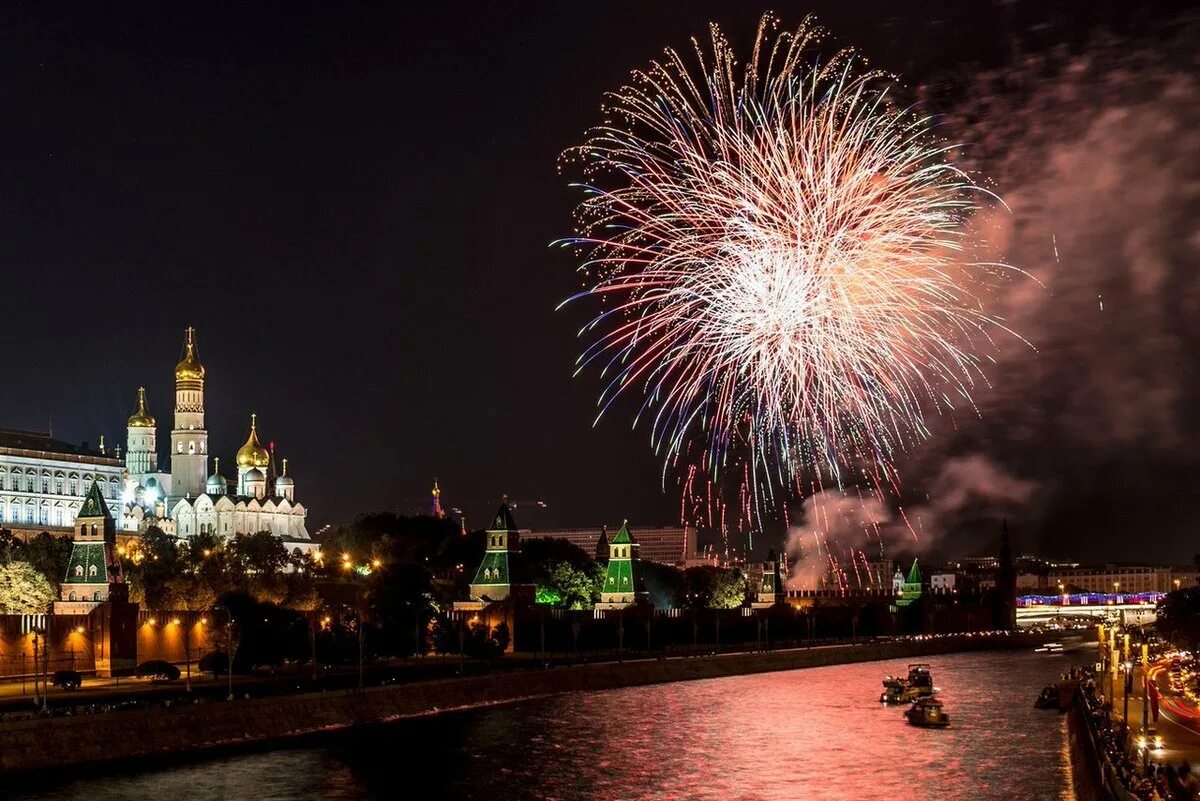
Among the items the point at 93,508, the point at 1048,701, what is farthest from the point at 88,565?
the point at 1048,701

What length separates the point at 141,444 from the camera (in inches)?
4727

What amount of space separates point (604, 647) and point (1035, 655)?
1321 inches

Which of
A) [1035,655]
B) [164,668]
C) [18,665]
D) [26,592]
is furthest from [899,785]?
[1035,655]

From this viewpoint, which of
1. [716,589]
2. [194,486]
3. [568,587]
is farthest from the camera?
[194,486]

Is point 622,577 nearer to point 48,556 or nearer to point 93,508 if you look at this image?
point 48,556

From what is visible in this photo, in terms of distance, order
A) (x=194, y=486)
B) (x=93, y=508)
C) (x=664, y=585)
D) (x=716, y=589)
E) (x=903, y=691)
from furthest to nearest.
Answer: (x=194, y=486) < (x=664, y=585) < (x=716, y=589) < (x=903, y=691) < (x=93, y=508)

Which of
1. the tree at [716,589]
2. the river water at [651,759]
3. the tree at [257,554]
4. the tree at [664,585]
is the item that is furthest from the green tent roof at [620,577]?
the river water at [651,759]

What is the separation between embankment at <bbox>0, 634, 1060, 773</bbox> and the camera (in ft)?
123

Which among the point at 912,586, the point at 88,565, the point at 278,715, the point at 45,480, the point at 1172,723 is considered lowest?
the point at 1172,723

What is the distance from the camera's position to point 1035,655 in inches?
3930

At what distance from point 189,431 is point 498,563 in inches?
1836

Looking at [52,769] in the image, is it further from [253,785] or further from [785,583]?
[785,583]

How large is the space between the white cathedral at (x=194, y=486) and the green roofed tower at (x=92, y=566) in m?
53.0

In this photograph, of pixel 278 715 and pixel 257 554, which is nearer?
pixel 278 715
